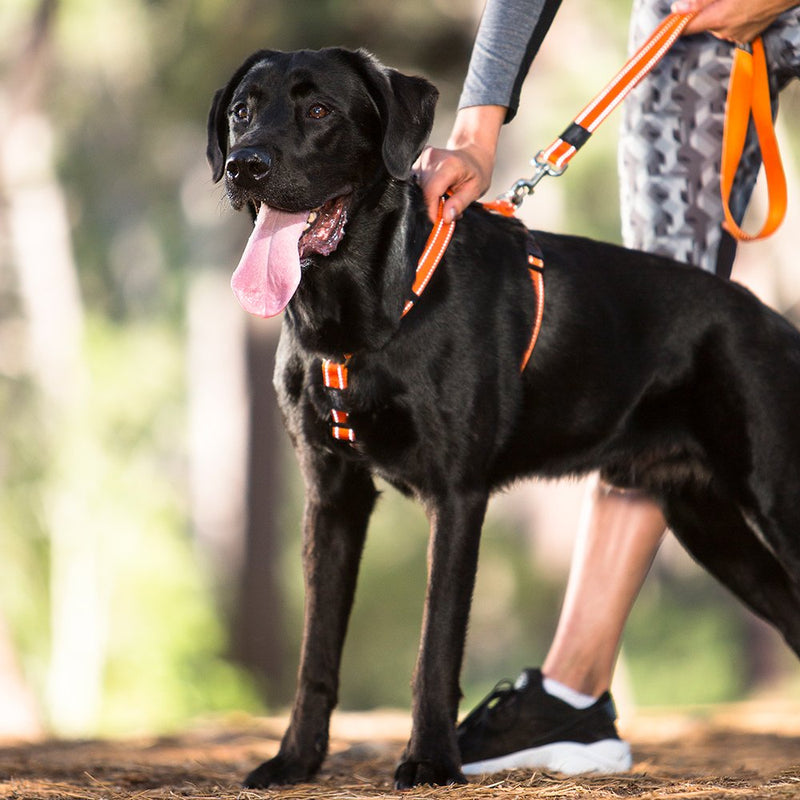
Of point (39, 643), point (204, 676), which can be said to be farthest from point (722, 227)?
point (39, 643)

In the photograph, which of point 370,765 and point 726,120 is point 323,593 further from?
point 726,120

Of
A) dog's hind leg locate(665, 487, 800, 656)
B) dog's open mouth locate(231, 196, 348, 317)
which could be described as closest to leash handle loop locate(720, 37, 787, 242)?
dog's hind leg locate(665, 487, 800, 656)

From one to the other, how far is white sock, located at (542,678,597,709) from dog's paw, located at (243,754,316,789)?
774mm

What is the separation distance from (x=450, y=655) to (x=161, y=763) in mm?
1232

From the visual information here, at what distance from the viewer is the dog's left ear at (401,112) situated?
127 inches

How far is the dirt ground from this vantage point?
9.36 ft

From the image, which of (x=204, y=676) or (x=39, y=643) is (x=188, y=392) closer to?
(x=39, y=643)

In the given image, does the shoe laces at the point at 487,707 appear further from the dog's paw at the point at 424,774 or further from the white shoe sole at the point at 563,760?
the dog's paw at the point at 424,774

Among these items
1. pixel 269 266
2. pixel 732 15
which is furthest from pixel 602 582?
pixel 732 15

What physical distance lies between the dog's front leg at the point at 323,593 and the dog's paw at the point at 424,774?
1.21ft

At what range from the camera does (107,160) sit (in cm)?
2205

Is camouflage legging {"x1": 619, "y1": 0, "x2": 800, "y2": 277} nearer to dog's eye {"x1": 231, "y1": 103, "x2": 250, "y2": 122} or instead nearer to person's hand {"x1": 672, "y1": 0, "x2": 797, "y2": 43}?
person's hand {"x1": 672, "y1": 0, "x2": 797, "y2": 43}

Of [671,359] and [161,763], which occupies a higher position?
[671,359]

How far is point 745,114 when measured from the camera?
3688mm
